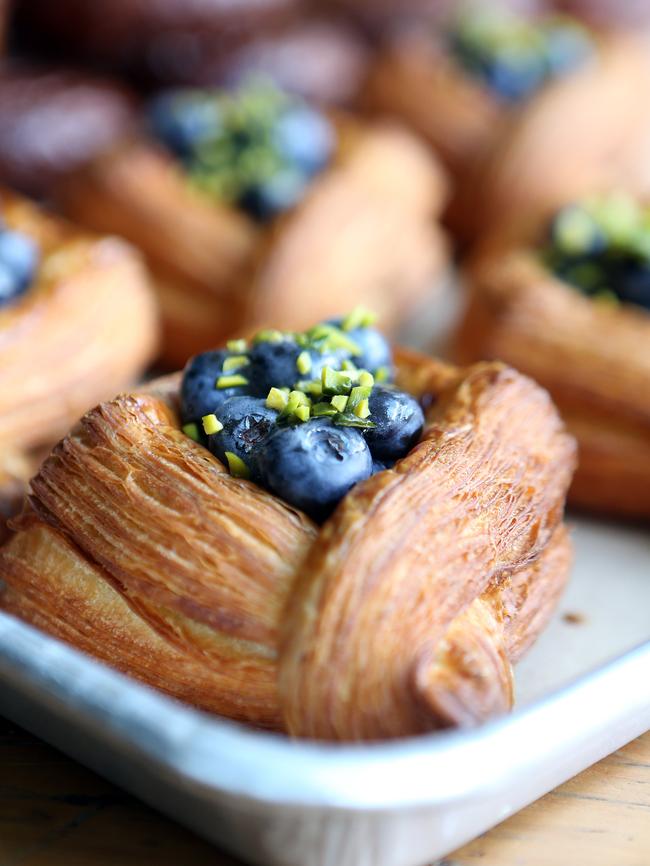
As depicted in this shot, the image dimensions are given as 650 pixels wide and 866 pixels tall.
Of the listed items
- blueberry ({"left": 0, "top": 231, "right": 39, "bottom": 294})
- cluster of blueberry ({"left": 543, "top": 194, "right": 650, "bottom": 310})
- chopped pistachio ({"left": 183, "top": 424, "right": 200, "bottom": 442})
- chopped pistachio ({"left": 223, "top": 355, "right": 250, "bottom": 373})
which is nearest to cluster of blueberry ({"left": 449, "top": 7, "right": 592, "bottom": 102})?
cluster of blueberry ({"left": 543, "top": 194, "right": 650, "bottom": 310})

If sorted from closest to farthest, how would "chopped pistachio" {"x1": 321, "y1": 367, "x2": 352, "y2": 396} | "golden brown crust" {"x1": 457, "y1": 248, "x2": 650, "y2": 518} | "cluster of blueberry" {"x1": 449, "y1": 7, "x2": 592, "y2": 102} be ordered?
"chopped pistachio" {"x1": 321, "y1": 367, "x2": 352, "y2": 396} → "golden brown crust" {"x1": 457, "y1": 248, "x2": 650, "y2": 518} → "cluster of blueberry" {"x1": 449, "y1": 7, "x2": 592, "y2": 102}

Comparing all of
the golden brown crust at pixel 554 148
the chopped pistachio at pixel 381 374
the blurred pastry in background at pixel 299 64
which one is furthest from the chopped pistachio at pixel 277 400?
the blurred pastry in background at pixel 299 64

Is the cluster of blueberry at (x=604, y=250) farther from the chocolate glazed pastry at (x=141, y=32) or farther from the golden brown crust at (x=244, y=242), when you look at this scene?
the chocolate glazed pastry at (x=141, y=32)

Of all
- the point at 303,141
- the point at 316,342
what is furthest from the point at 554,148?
the point at 316,342

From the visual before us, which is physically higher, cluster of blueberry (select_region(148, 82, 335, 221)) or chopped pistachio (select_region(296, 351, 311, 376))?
chopped pistachio (select_region(296, 351, 311, 376))

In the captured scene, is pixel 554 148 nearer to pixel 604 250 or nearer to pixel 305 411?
pixel 604 250

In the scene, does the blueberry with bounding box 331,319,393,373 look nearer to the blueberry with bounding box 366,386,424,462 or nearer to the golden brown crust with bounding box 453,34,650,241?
the blueberry with bounding box 366,386,424,462

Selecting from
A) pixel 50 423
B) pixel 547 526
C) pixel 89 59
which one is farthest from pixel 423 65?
pixel 547 526
